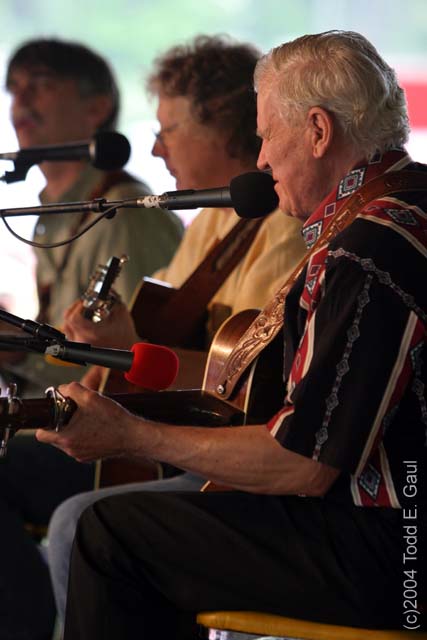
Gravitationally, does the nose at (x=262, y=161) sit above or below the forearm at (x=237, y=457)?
above

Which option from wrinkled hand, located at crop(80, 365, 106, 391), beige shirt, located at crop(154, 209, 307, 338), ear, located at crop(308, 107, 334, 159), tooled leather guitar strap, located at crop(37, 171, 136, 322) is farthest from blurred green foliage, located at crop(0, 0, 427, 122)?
ear, located at crop(308, 107, 334, 159)

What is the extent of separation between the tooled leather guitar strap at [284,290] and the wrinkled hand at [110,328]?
531mm

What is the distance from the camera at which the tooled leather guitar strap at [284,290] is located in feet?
5.49

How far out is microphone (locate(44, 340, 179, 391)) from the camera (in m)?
1.53

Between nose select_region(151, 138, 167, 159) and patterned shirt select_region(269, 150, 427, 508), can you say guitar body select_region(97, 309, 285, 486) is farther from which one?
nose select_region(151, 138, 167, 159)

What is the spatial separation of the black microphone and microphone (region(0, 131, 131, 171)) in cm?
38

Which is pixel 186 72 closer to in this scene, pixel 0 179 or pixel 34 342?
pixel 0 179

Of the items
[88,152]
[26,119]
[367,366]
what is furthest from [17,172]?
[26,119]

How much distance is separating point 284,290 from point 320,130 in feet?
0.82

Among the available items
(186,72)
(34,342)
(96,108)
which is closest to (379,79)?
(34,342)

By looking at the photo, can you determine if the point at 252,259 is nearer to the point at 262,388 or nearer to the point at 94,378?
the point at 94,378

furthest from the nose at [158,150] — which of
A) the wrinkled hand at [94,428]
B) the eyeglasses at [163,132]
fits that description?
the wrinkled hand at [94,428]

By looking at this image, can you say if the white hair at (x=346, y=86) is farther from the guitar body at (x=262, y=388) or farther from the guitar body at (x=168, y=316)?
the guitar body at (x=168, y=316)

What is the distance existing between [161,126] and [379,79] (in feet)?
3.32
